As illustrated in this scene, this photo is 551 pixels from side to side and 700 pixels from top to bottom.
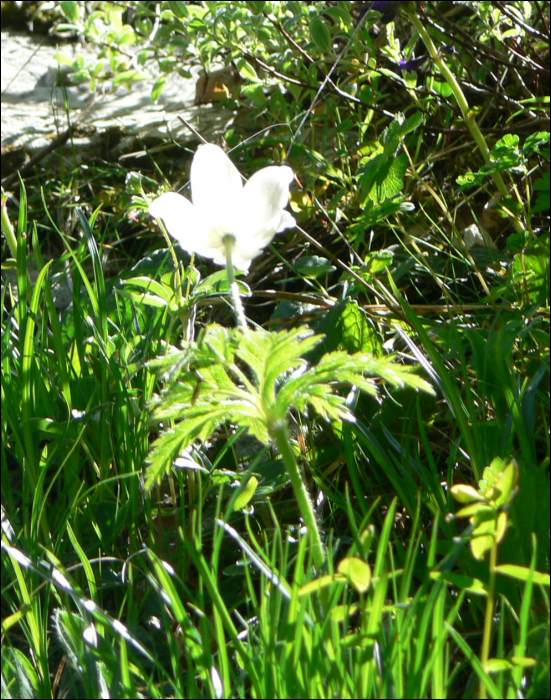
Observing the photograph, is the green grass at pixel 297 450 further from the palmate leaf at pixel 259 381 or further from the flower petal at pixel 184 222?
the flower petal at pixel 184 222

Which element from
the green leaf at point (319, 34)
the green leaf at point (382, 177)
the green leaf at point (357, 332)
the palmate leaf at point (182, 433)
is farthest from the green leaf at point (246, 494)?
the green leaf at point (319, 34)

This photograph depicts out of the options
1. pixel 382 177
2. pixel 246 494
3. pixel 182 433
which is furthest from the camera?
pixel 382 177

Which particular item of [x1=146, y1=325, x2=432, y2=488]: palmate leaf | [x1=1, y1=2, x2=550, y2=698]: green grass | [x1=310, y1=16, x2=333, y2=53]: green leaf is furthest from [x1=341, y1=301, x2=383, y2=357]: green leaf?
[x1=310, y1=16, x2=333, y2=53]: green leaf

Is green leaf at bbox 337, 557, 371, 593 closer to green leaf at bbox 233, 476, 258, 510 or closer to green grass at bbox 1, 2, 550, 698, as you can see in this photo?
green grass at bbox 1, 2, 550, 698

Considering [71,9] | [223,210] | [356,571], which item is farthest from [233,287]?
[71,9]

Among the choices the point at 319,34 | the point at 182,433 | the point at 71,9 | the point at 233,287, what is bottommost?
the point at 182,433

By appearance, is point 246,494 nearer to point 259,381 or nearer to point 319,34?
point 259,381

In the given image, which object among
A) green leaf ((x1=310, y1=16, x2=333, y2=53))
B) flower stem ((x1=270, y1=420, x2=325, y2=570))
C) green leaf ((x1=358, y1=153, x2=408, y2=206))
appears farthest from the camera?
green leaf ((x1=310, y1=16, x2=333, y2=53))

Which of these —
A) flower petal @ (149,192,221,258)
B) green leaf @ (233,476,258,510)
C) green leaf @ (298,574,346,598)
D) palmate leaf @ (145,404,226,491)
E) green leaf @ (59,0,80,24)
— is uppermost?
green leaf @ (59,0,80,24)
